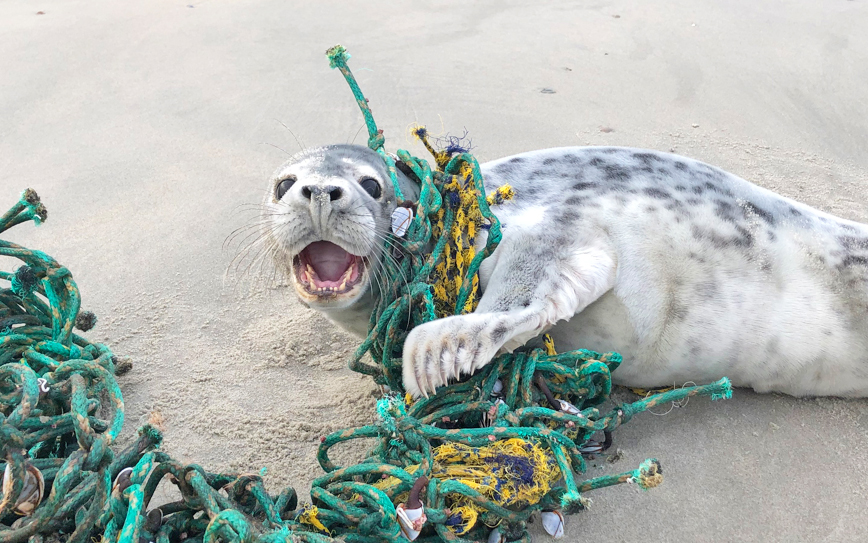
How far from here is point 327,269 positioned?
223cm

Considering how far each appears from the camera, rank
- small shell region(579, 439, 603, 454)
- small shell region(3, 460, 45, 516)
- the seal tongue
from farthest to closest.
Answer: the seal tongue, small shell region(579, 439, 603, 454), small shell region(3, 460, 45, 516)

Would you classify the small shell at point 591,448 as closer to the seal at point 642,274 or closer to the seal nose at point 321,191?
the seal at point 642,274

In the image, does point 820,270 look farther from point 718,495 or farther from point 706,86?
point 706,86

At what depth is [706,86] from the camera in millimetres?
4266

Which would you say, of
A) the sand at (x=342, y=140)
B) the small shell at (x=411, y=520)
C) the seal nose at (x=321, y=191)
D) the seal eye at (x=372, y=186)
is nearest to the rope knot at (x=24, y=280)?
the sand at (x=342, y=140)

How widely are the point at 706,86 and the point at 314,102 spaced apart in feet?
6.91

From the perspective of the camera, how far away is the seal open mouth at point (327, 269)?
2.14 meters

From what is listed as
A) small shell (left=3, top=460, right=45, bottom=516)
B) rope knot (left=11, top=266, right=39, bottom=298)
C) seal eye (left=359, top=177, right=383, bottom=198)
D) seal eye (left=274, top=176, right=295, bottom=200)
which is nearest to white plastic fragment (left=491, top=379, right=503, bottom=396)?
seal eye (left=359, top=177, right=383, bottom=198)

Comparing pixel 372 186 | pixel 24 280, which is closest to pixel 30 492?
pixel 24 280

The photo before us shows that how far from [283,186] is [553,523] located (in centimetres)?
120

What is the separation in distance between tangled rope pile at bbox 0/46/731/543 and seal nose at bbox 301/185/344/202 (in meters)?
0.24

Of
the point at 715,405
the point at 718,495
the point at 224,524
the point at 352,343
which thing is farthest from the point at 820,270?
the point at 224,524

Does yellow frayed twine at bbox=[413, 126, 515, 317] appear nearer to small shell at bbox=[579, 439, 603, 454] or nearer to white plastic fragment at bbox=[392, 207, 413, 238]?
white plastic fragment at bbox=[392, 207, 413, 238]

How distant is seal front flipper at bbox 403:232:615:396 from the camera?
2.00 metres
